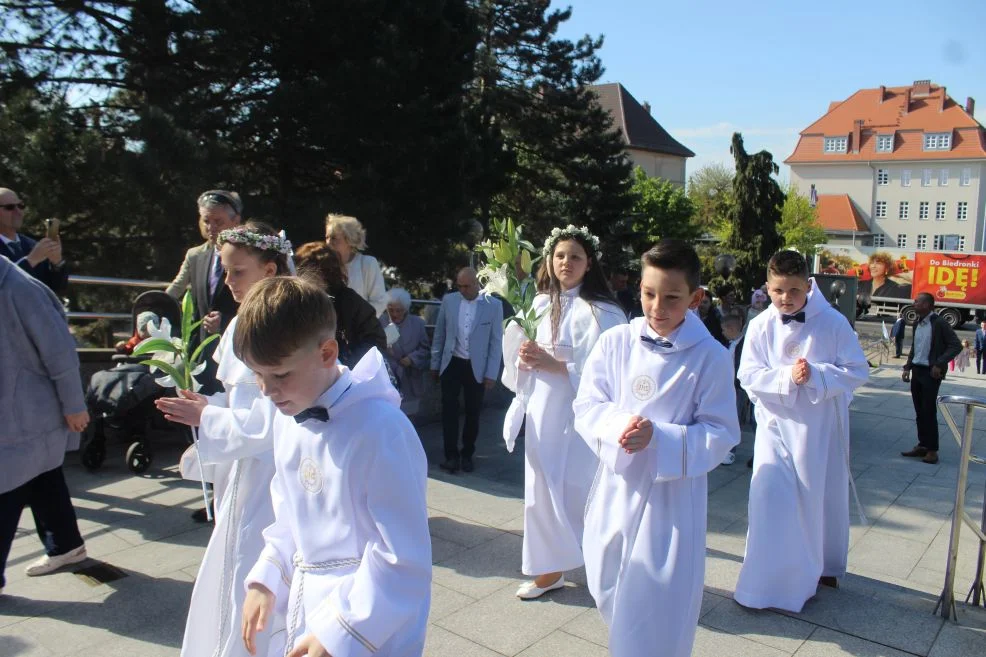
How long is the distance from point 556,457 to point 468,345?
3.15m

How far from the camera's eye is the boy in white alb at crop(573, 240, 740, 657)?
305 cm

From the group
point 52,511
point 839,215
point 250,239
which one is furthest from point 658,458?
point 839,215

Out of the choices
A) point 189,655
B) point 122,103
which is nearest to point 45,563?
point 189,655

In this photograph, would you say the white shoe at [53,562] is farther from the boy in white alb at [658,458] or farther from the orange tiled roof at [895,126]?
the orange tiled roof at [895,126]

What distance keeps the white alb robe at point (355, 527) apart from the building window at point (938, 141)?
77.2m

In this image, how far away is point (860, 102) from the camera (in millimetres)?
72000

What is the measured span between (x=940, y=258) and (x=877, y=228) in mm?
36017

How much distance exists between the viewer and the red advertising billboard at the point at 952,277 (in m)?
35.4

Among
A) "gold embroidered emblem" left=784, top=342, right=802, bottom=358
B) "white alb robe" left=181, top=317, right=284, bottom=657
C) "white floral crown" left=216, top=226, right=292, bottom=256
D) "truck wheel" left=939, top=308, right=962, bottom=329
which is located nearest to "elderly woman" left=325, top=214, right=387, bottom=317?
"white floral crown" left=216, top=226, right=292, bottom=256

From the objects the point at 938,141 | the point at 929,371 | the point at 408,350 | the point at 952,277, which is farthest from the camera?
the point at 938,141

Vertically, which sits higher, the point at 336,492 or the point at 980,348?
the point at 336,492

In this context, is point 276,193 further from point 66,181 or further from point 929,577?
point 929,577

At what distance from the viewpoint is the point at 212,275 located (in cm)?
508

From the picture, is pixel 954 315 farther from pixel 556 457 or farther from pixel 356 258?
pixel 556 457
